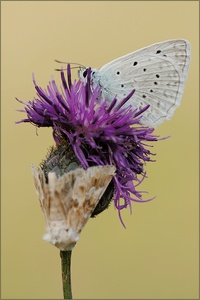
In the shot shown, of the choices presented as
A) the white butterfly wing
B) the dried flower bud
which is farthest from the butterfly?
the dried flower bud

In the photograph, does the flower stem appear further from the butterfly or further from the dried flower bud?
the butterfly

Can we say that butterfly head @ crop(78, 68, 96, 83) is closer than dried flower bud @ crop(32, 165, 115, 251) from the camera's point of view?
No

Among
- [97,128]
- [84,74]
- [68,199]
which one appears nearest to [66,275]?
[68,199]

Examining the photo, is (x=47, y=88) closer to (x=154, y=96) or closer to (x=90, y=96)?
(x=90, y=96)

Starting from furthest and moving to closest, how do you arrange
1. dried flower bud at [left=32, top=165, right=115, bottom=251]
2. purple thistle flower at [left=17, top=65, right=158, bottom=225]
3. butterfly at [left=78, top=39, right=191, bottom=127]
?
butterfly at [left=78, top=39, right=191, bottom=127], purple thistle flower at [left=17, top=65, right=158, bottom=225], dried flower bud at [left=32, top=165, right=115, bottom=251]

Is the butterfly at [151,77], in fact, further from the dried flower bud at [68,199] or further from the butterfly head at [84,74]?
the dried flower bud at [68,199]

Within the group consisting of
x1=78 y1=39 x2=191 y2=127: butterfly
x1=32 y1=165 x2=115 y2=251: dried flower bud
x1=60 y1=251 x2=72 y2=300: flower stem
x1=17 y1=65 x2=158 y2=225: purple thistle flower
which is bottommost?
x1=60 y1=251 x2=72 y2=300: flower stem

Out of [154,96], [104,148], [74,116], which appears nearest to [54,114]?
[74,116]
